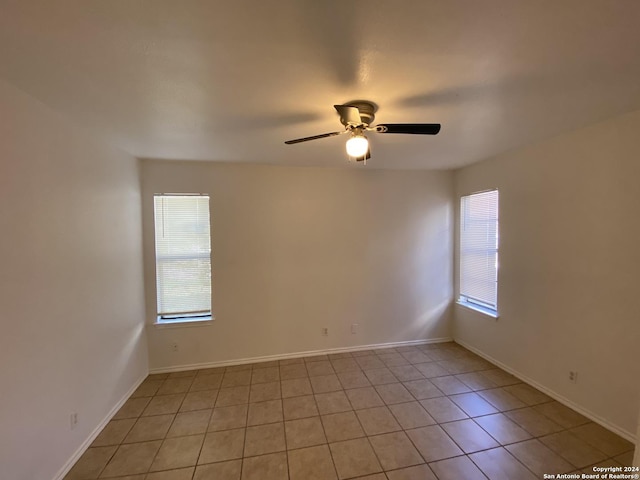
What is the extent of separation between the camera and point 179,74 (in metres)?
1.47

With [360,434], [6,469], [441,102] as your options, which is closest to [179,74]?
[441,102]

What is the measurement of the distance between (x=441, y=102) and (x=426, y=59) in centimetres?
54

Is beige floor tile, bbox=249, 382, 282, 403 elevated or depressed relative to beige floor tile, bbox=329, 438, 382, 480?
depressed

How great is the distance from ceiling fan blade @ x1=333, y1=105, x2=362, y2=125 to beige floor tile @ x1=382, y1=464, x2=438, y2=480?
235cm

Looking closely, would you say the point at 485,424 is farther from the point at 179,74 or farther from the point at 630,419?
the point at 179,74

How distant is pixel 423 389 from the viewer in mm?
2873

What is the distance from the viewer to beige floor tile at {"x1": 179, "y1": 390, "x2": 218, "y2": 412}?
103 inches

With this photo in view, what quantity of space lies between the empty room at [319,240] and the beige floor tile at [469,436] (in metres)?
0.02

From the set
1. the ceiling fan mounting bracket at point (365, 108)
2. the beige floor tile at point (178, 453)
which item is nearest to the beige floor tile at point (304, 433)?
the beige floor tile at point (178, 453)

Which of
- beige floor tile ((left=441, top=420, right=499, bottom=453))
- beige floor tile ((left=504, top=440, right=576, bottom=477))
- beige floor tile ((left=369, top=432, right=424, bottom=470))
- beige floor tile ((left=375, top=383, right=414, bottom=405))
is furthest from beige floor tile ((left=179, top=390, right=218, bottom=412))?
beige floor tile ((left=504, top=440, right=576, bottom=477))

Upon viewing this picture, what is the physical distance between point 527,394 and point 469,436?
1.03 m

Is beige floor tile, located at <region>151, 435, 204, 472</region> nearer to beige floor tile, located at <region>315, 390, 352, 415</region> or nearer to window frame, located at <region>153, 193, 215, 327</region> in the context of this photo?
beige floor tile, located at <region>315, 390, 352, 415</region>

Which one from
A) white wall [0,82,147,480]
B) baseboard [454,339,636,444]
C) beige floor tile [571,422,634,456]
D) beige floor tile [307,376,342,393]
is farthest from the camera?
beige floor tile [307,376,342,393]

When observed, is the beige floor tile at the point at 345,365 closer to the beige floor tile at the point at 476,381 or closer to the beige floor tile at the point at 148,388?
the beige floor tile at the point at 476,381
